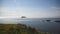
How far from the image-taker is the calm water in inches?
60.8

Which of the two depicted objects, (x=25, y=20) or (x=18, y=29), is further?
(x=18, y=29)

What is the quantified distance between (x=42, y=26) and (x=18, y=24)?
53 centimetres

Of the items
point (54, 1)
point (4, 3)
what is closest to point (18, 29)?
point (4, 3)

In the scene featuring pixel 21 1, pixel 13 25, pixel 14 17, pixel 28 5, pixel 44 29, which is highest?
pixel 21 1

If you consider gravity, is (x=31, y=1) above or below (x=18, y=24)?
above

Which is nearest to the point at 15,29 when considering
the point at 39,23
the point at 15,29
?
the point at 15,29

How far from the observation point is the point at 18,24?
5.29ft

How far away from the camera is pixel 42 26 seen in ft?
5.21

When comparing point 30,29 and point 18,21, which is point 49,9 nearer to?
point 30,29

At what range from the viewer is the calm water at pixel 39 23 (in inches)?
60.8

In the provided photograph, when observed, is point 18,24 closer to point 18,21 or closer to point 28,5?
point 18,21

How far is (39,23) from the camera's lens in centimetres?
155

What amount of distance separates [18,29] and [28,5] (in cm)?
59

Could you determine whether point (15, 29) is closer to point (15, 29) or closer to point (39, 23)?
point (15, 29)
